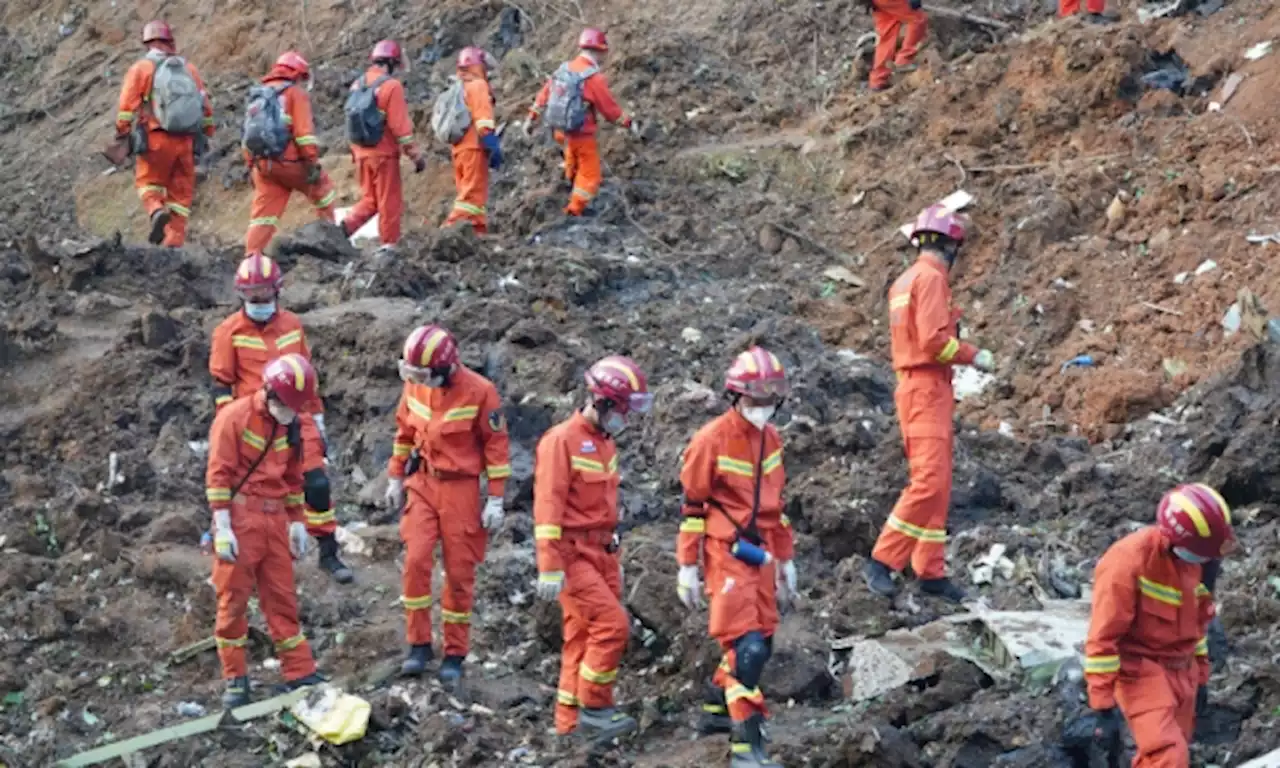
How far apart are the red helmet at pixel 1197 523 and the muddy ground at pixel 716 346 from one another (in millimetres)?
1250

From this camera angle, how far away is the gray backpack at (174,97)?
49.3ft

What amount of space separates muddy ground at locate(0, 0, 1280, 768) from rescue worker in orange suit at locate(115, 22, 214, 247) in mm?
530

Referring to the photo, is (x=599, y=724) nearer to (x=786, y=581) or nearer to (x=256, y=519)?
(x=786, y=581)

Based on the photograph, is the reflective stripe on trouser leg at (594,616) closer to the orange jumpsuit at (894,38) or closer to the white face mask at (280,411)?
the white face mask at (280,411)

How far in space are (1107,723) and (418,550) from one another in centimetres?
355

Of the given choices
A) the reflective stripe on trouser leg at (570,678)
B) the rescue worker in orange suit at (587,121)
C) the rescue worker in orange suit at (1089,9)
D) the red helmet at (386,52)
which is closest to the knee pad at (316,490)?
the reflective stripe on trouser leg at (570,678)

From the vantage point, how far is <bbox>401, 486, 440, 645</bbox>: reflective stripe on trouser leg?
29.7 feet

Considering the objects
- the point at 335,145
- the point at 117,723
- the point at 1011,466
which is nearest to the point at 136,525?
the point at 117,723

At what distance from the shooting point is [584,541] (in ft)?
27.7

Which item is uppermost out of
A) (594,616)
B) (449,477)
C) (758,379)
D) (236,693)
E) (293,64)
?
(293,64)

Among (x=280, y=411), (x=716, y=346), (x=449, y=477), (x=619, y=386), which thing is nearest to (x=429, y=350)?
(x=449, y=477)

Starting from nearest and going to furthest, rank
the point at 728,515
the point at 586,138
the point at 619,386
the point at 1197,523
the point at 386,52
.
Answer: the point at 1197,523
the point at 728,515
the point at 619,386
the point at 386,52
the point at 586,138

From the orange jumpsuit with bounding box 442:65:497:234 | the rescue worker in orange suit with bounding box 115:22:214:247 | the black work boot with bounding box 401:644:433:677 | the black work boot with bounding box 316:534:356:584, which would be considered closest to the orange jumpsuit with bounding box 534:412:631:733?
the black work boot with bounding box 401:644:433:677

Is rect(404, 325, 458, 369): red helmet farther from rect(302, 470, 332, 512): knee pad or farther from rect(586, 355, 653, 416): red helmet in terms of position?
rect(302, 470, 332, 512): knee pad
